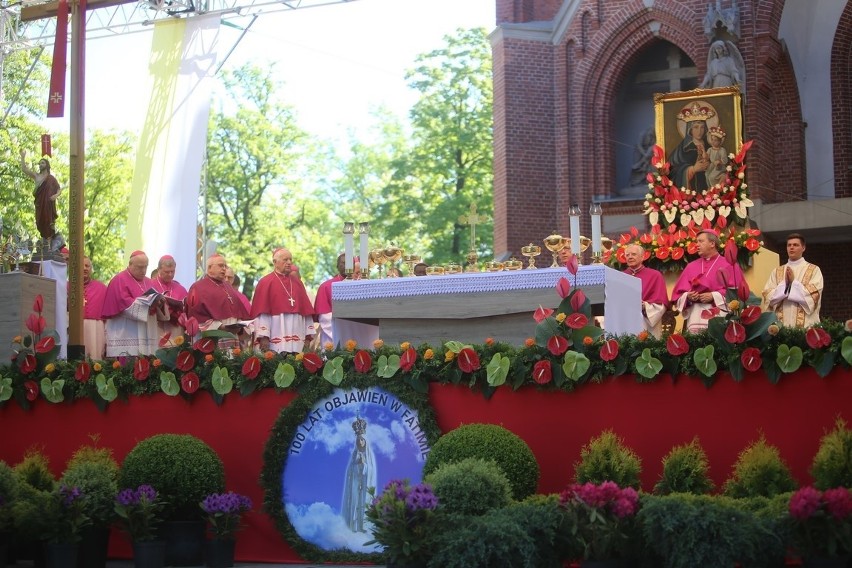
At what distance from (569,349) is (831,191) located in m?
14.7

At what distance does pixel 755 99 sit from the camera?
22.6 meters

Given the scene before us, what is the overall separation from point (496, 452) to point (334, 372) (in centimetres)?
192

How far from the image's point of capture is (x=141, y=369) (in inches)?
463

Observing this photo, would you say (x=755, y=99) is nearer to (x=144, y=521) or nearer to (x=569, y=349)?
(x=569, y=349)

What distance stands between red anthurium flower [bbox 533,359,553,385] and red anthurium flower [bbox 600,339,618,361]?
17.4 inches

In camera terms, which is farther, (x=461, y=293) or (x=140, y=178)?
(x=140, y=178)

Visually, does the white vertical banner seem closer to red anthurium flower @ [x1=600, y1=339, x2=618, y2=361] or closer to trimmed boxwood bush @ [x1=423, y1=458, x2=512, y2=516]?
red anthurium flower @ [x1=600, y1=339, x2=618, y2=361]

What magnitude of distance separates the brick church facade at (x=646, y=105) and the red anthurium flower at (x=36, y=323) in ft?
42.8

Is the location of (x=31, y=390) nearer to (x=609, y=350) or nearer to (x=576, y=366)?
(x=576, y=366)

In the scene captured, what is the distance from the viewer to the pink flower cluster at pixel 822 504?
7961 mm

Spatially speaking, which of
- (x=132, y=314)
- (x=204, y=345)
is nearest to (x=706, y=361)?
(x=204, y=345)

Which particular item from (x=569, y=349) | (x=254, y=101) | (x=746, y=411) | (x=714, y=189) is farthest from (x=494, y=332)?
(x=254, y=101)

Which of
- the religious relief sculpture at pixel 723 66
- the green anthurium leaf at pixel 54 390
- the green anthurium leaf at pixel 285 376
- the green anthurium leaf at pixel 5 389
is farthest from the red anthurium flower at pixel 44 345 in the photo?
the religious relief sculpture at pixel 723 66

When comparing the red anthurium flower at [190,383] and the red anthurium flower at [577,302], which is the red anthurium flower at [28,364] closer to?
the red anthurium flower at [190,383]
